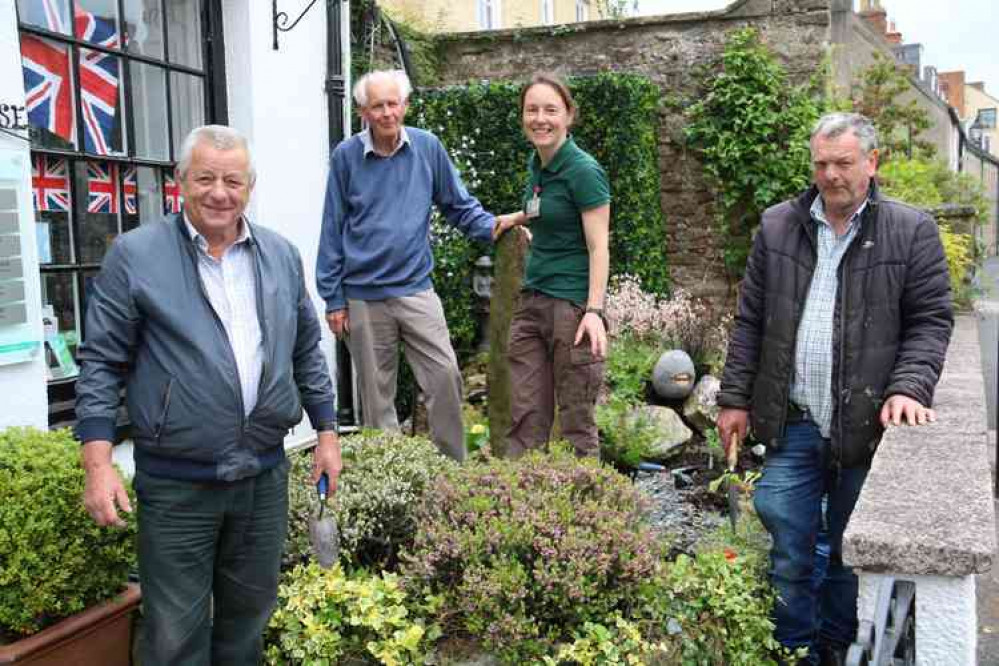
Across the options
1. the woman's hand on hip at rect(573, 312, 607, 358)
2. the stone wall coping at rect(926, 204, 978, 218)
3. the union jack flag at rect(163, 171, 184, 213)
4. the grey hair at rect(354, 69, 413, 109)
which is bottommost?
the woman's hand on hip at rect(573, 312, 607, 358)

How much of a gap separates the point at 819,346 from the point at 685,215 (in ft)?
19.9

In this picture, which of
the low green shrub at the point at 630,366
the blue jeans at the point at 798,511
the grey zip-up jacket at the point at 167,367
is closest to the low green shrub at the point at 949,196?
the low green shrub at the point at 630,366

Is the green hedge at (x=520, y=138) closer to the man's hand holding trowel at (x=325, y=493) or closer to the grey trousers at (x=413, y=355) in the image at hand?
the grey trousers at (x=413, y=355)

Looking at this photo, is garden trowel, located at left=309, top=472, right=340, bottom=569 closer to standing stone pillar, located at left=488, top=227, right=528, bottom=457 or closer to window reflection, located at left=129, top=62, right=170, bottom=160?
standing stone pillar, located at left=488, top=227, right=528, bottom=457

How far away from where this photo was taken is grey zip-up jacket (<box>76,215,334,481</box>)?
94.6 inches

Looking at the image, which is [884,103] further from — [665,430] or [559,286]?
[559,286]

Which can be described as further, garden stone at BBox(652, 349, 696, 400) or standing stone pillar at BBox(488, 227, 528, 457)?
garden stone at BBox(652, 349, 696, 400)

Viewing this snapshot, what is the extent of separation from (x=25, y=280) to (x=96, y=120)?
106 cm

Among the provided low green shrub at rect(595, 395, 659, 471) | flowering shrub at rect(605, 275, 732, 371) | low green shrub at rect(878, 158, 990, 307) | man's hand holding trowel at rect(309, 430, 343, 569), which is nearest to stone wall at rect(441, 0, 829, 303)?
flowering shrub at rect(605, 275, 732, 371)

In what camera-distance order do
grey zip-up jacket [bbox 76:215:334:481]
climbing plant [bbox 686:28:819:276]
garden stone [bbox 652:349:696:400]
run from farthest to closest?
climbing plant [bbox 686:28:819:276], garden stone [bbox 652:349:696:400], grey zip-up jacket [bbox 76:215:334:481]

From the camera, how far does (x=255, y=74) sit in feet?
18.2

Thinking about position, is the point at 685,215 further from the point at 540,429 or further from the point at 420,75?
the point at 540,429

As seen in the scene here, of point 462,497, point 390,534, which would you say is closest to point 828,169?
point 462,497

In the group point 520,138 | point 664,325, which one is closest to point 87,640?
point 664,325
